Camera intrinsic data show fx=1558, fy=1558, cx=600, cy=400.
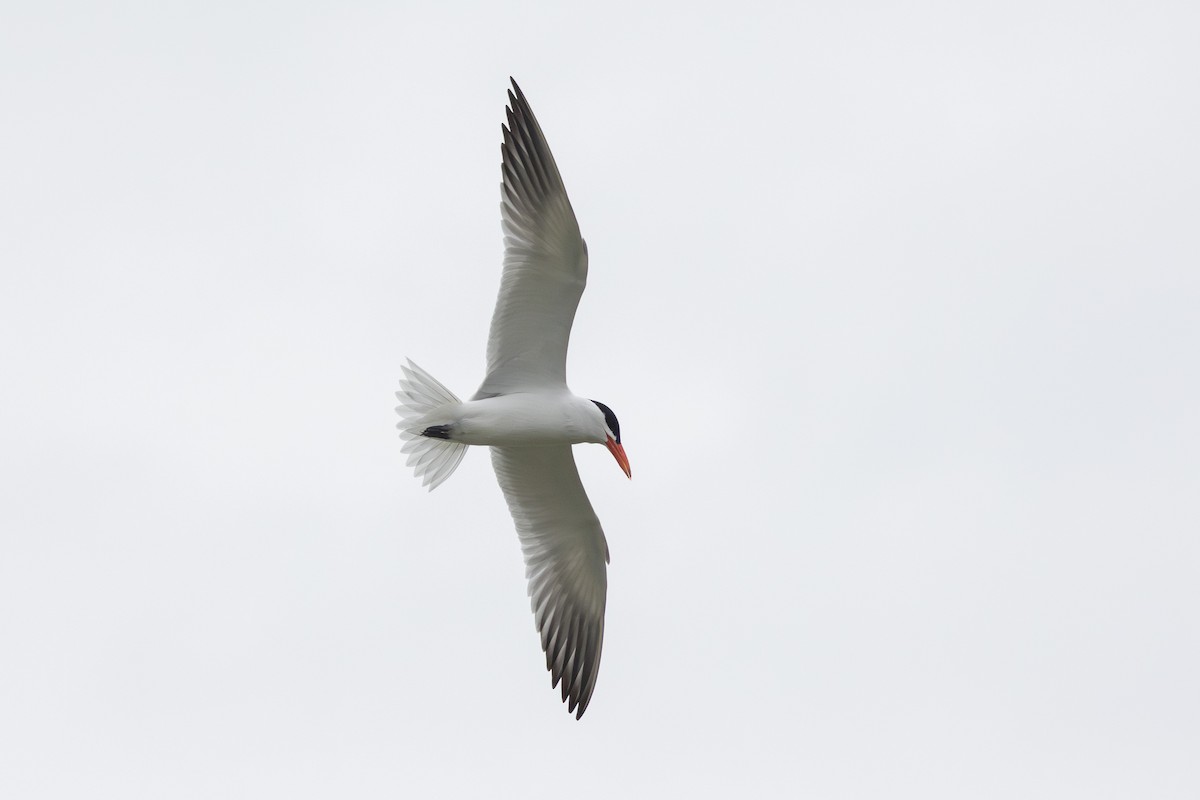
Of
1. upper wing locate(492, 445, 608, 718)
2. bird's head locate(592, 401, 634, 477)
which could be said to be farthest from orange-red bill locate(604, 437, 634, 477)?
upper wing locate(492, 445, 608, 718)

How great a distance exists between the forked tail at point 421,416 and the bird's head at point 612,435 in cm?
107

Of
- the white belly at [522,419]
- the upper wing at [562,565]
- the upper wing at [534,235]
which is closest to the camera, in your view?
the upper wing at [534,235]

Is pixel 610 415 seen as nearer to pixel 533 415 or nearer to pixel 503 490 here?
pixel 533 415

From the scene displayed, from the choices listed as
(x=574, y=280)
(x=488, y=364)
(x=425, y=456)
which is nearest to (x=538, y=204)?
(x=574, y=280)

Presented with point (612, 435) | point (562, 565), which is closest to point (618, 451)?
point (612, 435)

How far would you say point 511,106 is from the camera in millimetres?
10578

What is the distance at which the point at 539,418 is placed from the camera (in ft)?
35.8

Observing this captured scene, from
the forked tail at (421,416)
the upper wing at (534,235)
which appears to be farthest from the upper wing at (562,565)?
the upper wing at (534,235)

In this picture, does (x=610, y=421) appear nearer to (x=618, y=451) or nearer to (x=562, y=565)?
(x=618, y=451)

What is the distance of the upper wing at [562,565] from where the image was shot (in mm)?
11961

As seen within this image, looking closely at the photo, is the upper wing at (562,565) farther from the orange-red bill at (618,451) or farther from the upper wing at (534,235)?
the upper wing at (534,235)

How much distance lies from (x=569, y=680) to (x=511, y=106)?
4463mm

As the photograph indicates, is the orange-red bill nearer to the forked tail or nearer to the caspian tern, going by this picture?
the caspian tern

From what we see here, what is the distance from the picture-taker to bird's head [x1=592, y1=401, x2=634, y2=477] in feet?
36.6
